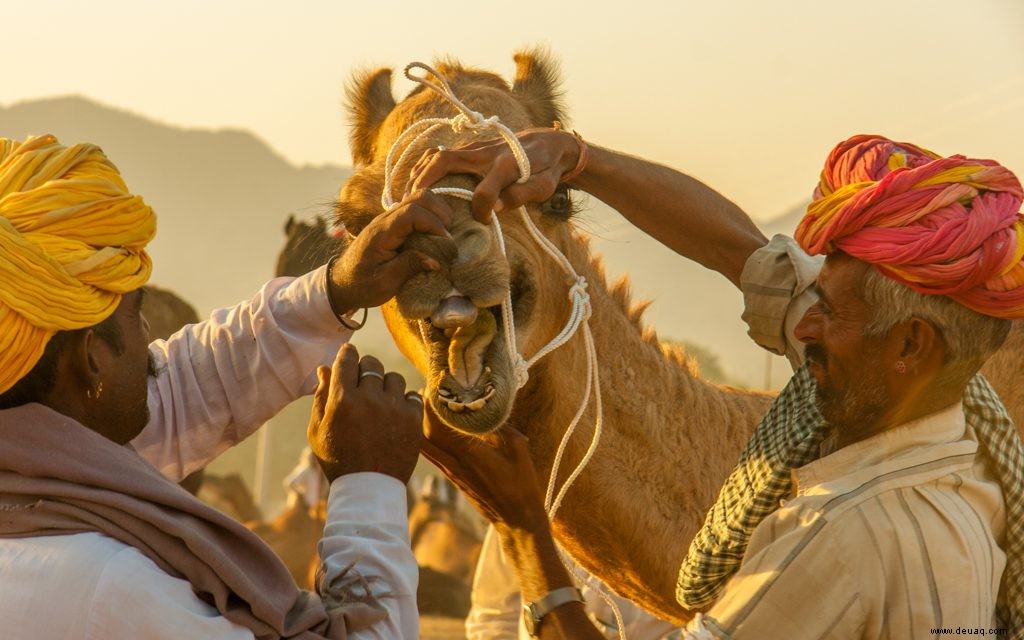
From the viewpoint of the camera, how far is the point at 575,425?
3.80m

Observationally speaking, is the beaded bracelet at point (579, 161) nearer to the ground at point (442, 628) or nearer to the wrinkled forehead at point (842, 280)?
the wrinkled forehead at point (842, 280)

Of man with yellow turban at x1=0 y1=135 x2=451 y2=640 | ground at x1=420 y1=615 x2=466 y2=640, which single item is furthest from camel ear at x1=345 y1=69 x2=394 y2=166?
ground at x1=420 y1=615 x2=466 y2=640

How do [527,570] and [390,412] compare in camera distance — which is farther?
[527,570]

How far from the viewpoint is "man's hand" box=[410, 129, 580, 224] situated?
324 cm

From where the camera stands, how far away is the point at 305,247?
912 centimetres

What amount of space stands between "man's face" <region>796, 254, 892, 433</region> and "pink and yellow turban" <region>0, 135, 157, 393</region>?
1.46 m

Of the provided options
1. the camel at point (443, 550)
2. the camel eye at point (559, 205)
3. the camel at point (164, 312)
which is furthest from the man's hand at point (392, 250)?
the camel at point (443, 550)

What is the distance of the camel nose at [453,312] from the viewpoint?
3.11 meters

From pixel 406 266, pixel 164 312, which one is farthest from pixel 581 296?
pixel 164 312

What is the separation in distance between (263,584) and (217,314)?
1061mm

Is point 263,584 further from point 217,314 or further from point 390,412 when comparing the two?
point 217,314

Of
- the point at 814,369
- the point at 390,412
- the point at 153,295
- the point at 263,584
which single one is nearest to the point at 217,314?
the point at 390,412

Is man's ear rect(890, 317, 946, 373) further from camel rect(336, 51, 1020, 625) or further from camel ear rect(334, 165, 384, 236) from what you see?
camel ear rect(334, 165, 384, 236)

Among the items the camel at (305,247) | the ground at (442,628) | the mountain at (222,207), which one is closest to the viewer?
the camel at (305,247)
